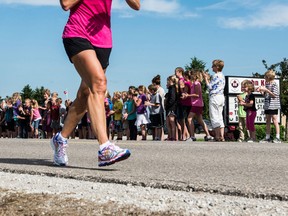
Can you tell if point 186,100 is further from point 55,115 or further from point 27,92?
point 27,92

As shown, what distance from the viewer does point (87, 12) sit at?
18.6ft

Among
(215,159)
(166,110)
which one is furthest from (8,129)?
(215,159)

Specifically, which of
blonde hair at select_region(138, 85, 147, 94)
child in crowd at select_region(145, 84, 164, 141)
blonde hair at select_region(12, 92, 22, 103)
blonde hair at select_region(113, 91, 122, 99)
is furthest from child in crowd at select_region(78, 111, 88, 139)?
blonde hair at select_region(12, 92, 22, 103)

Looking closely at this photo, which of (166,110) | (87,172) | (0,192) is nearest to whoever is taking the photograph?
(0,192)

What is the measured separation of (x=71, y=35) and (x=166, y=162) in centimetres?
196

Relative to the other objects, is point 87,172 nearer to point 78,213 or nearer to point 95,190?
point 95,190

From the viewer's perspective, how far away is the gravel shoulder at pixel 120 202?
3117 mm

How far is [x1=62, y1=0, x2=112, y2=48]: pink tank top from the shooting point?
561 centimetres

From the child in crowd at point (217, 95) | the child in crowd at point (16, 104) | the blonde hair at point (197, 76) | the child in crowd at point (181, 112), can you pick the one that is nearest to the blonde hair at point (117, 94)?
the child in crowd at point (181, 112)

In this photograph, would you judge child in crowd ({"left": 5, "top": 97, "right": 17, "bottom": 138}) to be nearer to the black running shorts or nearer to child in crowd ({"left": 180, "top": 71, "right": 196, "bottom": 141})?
child in crowd ({"left": 180, "top": 71, "right": 196, "bottom": 141})

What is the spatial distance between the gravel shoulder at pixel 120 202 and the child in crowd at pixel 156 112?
11.6 m

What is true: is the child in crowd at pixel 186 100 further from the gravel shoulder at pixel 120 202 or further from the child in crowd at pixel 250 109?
the gravel shoulder at pixel 120 202

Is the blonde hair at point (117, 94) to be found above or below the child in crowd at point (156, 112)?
above

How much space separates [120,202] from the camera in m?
3.38
